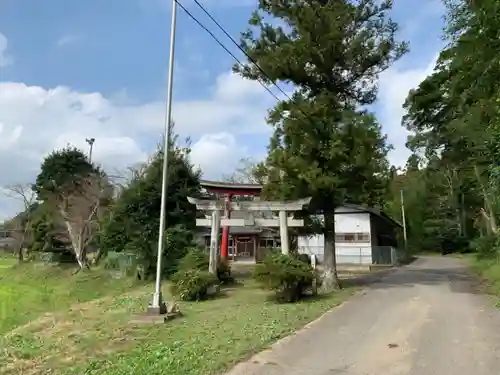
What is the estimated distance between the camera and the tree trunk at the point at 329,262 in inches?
625

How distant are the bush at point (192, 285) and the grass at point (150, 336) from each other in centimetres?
53

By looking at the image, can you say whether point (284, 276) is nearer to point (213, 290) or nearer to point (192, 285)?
point (192, 285)

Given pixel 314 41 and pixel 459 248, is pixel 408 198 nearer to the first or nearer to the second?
pixel 459 248

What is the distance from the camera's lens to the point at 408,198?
61594 millimetres

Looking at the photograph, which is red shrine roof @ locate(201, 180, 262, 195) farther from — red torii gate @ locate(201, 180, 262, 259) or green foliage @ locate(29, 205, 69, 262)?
green foliage @ locate(29, 205, 69, 262)

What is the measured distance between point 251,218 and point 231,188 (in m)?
6.83

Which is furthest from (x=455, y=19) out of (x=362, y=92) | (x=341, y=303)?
(x=341, y=303)

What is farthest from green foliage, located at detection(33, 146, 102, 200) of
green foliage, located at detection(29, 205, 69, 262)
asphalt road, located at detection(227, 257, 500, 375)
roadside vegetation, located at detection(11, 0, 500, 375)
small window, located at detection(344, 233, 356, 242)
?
asphalt road, located at detection(227, 257, 500, 375)

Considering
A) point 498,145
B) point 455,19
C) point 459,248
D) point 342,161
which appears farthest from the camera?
point 459,248

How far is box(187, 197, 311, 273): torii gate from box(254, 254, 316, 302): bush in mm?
2792

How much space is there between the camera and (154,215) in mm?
22359

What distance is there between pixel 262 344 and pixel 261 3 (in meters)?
12.0

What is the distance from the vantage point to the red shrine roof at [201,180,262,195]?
2420 cm

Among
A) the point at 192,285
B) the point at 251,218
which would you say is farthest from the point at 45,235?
the point at 192,285
